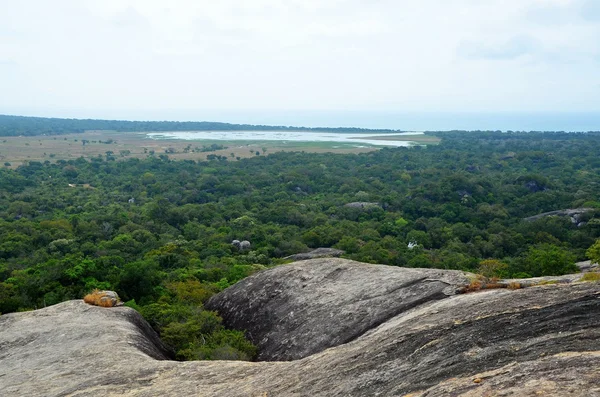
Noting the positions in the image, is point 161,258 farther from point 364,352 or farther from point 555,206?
point 555,206

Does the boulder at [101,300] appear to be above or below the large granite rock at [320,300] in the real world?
below

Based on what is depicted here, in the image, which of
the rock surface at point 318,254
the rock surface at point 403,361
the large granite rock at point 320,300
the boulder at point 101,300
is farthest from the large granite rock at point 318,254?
the rock surface at point 403,361

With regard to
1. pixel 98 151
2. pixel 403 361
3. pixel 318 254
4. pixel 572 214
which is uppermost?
pixel 403 361

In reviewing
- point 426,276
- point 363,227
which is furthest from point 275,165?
point 426,276

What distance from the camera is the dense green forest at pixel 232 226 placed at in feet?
98.5

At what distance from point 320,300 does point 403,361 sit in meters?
9.04

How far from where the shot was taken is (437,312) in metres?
12.9

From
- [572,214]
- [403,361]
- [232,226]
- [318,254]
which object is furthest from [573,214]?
[403,361]

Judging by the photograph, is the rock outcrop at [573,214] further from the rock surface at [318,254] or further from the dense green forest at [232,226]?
the rock surface at [318,254]

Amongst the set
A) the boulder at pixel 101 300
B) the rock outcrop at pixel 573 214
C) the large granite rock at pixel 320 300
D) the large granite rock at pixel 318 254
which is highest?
the large granite rock at pixel 320 300

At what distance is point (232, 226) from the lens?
61531 mm

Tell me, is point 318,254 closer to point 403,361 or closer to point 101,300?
point 101,300

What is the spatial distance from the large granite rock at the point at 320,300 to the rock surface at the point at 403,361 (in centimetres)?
46

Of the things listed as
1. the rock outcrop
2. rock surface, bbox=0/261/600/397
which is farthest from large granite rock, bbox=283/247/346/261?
the rock outcrop
